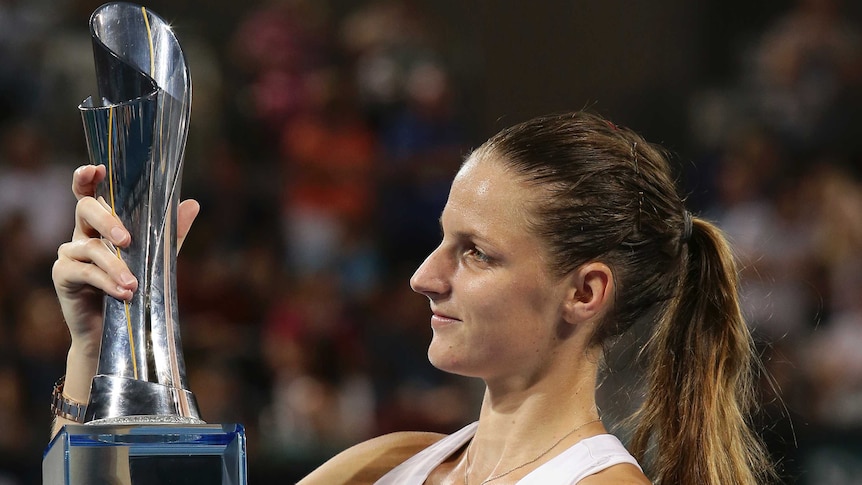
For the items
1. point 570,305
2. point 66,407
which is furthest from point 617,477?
point 66,407

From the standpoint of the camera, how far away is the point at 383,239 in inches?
195

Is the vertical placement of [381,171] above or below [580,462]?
below

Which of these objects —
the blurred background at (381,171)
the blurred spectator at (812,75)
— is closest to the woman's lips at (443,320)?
the blurred background at (381,171)

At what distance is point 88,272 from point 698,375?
87 centimetres

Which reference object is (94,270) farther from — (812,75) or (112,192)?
(812,75)

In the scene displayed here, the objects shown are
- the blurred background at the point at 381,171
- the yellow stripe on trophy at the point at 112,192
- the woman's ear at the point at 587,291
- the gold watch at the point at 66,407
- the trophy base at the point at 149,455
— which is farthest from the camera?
the blurred background at the point at 381,171

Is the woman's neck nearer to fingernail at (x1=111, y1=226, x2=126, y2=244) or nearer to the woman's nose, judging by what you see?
the woman's nose

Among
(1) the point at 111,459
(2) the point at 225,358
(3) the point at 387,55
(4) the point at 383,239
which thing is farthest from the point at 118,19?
(3) the point at 387,55

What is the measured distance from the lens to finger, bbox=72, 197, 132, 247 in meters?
1.33

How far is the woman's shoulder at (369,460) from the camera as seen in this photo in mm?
1828

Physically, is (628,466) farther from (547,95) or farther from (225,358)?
(547,95)

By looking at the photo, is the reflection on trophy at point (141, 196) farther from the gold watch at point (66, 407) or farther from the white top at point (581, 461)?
the white top at point (581, 461)

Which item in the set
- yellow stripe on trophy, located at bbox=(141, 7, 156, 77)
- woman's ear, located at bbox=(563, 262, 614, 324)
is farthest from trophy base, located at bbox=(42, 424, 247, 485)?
woman's ear, located at bbox=(563, 262, 614, 324)

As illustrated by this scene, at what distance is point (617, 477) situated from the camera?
1.50 meters
